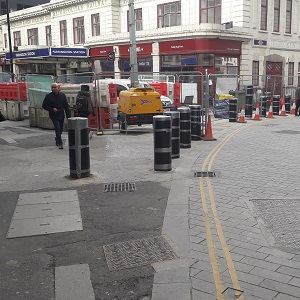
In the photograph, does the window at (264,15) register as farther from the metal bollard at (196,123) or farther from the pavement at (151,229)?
the pavement at (151,229)

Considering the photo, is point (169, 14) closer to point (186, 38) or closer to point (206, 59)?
point (186, 38)

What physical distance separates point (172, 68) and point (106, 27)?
9.42 m

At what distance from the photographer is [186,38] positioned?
97.8 feet

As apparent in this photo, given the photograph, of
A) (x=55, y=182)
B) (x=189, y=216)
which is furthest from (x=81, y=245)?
(x=55, y=182)

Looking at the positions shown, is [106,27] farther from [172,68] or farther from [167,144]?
[167,144]

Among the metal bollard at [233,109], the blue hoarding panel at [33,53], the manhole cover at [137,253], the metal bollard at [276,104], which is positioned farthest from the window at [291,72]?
the manhole cover at [137,253]

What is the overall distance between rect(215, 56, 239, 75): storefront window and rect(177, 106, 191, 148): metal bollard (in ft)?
62.5

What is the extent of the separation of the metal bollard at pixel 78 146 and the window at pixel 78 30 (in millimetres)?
33956

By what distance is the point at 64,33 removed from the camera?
42.8 meters

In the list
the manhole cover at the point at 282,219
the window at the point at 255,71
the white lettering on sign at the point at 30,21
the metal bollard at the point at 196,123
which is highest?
the white lettering on sign at the point at 30,21

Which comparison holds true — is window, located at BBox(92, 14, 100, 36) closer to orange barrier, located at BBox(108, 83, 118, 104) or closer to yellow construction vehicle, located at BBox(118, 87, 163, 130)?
orange barrier, located at BBox(108, 83, 118, 104)

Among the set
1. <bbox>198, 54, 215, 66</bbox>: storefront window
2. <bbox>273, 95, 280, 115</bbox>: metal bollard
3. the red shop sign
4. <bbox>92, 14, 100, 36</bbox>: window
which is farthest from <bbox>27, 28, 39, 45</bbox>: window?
<bbox>273, 95, 280, 115</bbox>: metal bollard

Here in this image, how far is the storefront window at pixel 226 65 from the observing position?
99.4ft

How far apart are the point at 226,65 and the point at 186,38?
11.5 ft
